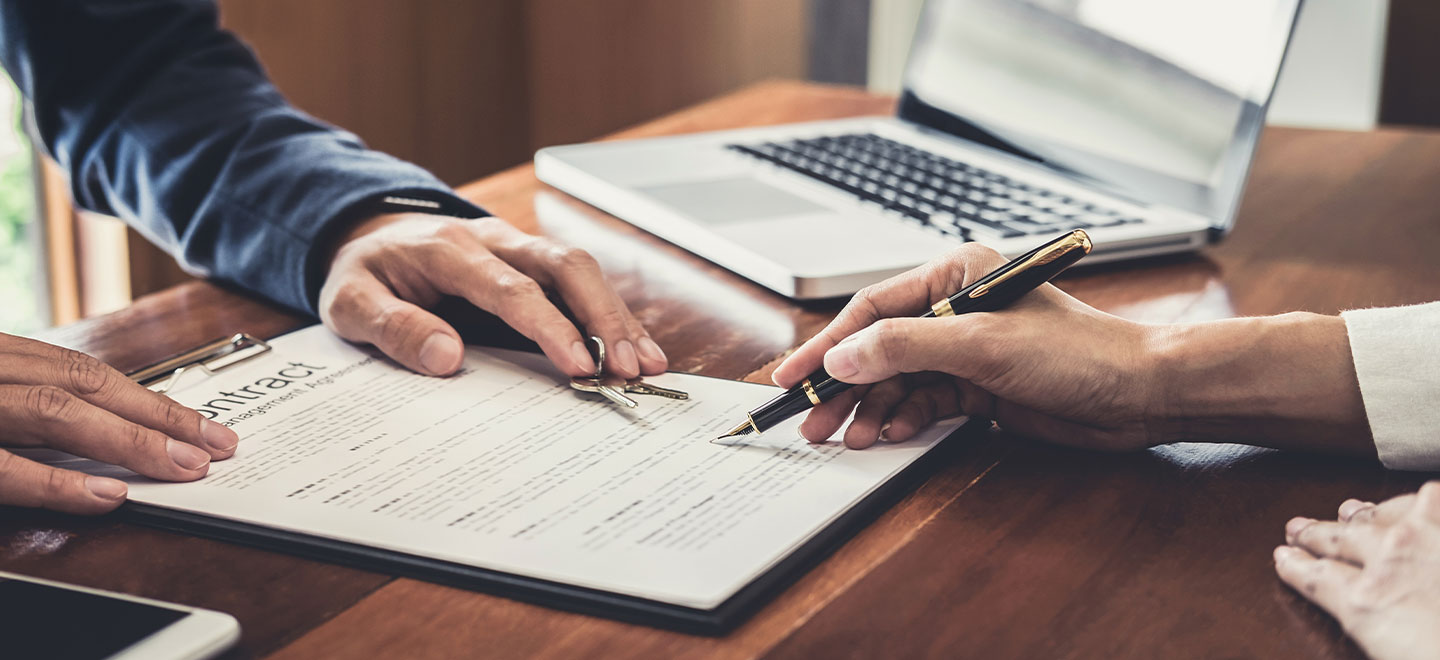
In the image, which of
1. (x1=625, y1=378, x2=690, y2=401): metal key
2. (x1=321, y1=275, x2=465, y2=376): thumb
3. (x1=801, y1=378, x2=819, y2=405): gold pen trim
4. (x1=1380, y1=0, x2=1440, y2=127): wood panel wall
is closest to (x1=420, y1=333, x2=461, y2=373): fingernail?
(x1=321, y1=275, x2=465, y2=376): thumb

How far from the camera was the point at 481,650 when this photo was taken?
443 mm

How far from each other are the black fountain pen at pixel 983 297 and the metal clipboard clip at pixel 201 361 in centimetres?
32

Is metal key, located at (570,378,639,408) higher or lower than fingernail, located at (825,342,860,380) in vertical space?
lower

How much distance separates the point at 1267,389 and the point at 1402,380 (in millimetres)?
65

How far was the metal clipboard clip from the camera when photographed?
2.28 feet

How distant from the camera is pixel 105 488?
0.54 metres

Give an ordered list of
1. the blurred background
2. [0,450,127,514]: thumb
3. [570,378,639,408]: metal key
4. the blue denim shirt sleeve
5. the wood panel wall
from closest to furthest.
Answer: [0,450,127,514]: thumb
[570,378,639,408]: metal key
the blue denim shirt sleeve
the wood panel wall
the blurred background

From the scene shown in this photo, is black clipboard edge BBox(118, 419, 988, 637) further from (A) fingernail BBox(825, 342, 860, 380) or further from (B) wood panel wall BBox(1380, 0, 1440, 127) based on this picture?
(B) wood panel wall BBox(1380, 0, 1440, 127)

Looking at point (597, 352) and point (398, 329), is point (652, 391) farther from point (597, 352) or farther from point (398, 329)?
point (398, 329)

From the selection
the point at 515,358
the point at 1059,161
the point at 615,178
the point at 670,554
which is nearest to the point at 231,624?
the point at 670,554

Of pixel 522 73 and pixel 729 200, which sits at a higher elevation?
pixel 729 200

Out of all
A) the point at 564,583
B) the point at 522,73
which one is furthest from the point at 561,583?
the point at 522,73

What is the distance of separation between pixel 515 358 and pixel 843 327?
22 cm

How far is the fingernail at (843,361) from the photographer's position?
1.96 feet
